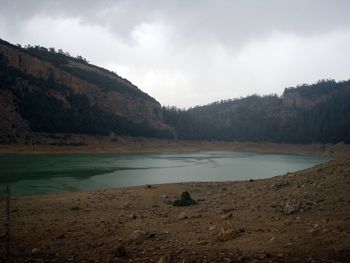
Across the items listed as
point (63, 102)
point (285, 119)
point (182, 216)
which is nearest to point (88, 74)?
point (63, 102)

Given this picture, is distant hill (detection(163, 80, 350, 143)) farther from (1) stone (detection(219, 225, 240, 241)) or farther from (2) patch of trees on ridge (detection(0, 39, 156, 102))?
(1) stone (detection(219, 225, 240, 241))

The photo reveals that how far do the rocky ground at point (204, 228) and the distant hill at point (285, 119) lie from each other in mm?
88260

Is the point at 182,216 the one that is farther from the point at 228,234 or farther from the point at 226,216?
the point at 228,234

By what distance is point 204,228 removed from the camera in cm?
962

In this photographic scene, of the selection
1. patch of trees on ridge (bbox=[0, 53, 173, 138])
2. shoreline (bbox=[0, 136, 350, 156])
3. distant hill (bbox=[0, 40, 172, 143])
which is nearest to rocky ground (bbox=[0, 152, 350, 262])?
shoreline (bbox=[0, 136, 350, 156])

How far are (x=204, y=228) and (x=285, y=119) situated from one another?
15888 cm

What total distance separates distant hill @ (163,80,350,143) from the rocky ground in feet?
290

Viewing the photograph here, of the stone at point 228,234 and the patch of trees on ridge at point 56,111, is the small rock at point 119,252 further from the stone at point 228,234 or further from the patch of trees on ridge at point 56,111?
the patch of trees on ridge at point 56,111

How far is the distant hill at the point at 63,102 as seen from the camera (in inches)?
3113

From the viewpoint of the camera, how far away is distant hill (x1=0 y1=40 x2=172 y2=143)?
79.1 metres

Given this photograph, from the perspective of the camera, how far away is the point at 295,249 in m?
7.02

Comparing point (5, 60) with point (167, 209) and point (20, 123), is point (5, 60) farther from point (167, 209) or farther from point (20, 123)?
point (167, 209)

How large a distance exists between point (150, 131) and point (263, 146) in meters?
36.0

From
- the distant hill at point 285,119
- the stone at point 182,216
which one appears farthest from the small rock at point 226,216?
the distant hill at point 285,119
